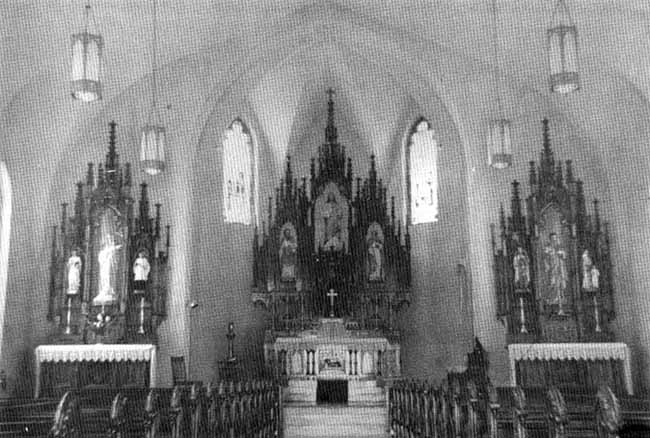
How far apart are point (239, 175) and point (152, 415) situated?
54.8ft

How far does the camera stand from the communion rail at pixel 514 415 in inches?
197

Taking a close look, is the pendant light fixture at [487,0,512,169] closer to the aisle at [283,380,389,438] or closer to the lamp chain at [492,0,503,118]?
the lamp chain at [492,0,503,118]

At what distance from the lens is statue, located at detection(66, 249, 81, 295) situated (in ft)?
57.7

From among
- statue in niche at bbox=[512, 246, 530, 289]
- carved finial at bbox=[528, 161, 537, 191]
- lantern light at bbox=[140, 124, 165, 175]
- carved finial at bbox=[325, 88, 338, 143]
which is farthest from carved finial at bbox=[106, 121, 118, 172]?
carved finial at bbox=[528, 161, 537, 191]

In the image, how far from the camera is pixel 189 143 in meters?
20.0

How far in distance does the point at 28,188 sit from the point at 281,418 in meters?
7.11

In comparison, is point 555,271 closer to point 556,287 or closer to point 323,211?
point 556,287

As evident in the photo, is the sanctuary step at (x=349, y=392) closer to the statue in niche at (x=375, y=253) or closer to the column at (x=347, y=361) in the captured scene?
the column at (x=347, y=361)

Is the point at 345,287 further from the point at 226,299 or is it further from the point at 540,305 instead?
the point at 540,305

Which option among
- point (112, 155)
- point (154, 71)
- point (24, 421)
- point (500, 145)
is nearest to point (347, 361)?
point (500, 145)

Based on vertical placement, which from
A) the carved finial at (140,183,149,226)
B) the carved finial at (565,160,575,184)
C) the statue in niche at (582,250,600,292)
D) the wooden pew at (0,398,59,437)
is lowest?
the wooden pew at (0,398,59,437)

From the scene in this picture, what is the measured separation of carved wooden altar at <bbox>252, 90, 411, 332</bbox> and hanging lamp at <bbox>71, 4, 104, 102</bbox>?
814 cm

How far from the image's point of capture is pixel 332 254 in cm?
2097

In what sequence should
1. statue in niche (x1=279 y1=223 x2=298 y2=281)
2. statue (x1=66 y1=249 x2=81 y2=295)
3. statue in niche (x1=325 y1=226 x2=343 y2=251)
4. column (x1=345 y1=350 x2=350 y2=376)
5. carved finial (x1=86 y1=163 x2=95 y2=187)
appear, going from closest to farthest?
statue (x1=66 y1=249 x2=81 y2=295), carved finial (x1=86 y1=163 x2=95 y2=187), column (x1=345 y1=350 x2=350 y2=376), statue in niche (x1=279 y1=223 x2=298 y2=281), statue in niche (x1=325 y1=226 x2=343 y2=251)
